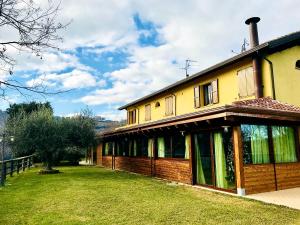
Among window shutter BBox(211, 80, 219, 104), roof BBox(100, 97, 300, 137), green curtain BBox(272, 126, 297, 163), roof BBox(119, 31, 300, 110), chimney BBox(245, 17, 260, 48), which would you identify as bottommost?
green curtain BBox(272, 126, 297, 163)

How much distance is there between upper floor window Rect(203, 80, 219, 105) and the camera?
15.3m

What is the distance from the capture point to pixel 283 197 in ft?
29.7

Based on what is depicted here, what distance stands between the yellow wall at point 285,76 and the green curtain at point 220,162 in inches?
143

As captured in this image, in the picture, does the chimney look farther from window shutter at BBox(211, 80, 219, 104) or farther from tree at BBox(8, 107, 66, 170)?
tree at BBox(8, 107, 66, 170)

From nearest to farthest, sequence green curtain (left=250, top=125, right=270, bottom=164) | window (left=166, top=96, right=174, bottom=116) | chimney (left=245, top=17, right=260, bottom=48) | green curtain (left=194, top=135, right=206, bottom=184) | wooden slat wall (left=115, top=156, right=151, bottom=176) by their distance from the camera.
A: green curtain (left=250, top=125, right=270, bottom=164)
green curtain (left=194, top=135, right=206, bottom=184)
chimney (left=245, top=17, right=260, bottom=48)
wooden slat wall (left=115, top=156, right=151, bottom=176)
window (left=166, top=96, right=174, bottom=116)

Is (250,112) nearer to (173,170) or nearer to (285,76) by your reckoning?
(285,76)

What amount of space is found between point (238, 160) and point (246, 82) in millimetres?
4959

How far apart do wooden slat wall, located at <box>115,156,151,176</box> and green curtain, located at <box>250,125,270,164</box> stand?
7480 millimetres

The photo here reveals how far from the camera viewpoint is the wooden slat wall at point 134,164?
1668 cm

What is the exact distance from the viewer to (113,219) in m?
6.80

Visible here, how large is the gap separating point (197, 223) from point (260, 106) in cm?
587

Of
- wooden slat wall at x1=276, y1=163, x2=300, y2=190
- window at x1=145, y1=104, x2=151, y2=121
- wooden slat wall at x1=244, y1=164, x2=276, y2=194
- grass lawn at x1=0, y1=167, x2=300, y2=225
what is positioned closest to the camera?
grass lawn at x1=0, y1=167, x2=300, y2=225

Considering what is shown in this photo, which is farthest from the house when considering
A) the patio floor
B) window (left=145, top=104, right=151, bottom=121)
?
window (left=145, top=104, right=151, bottom=121)

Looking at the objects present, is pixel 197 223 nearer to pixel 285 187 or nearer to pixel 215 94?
pixel 285 187
